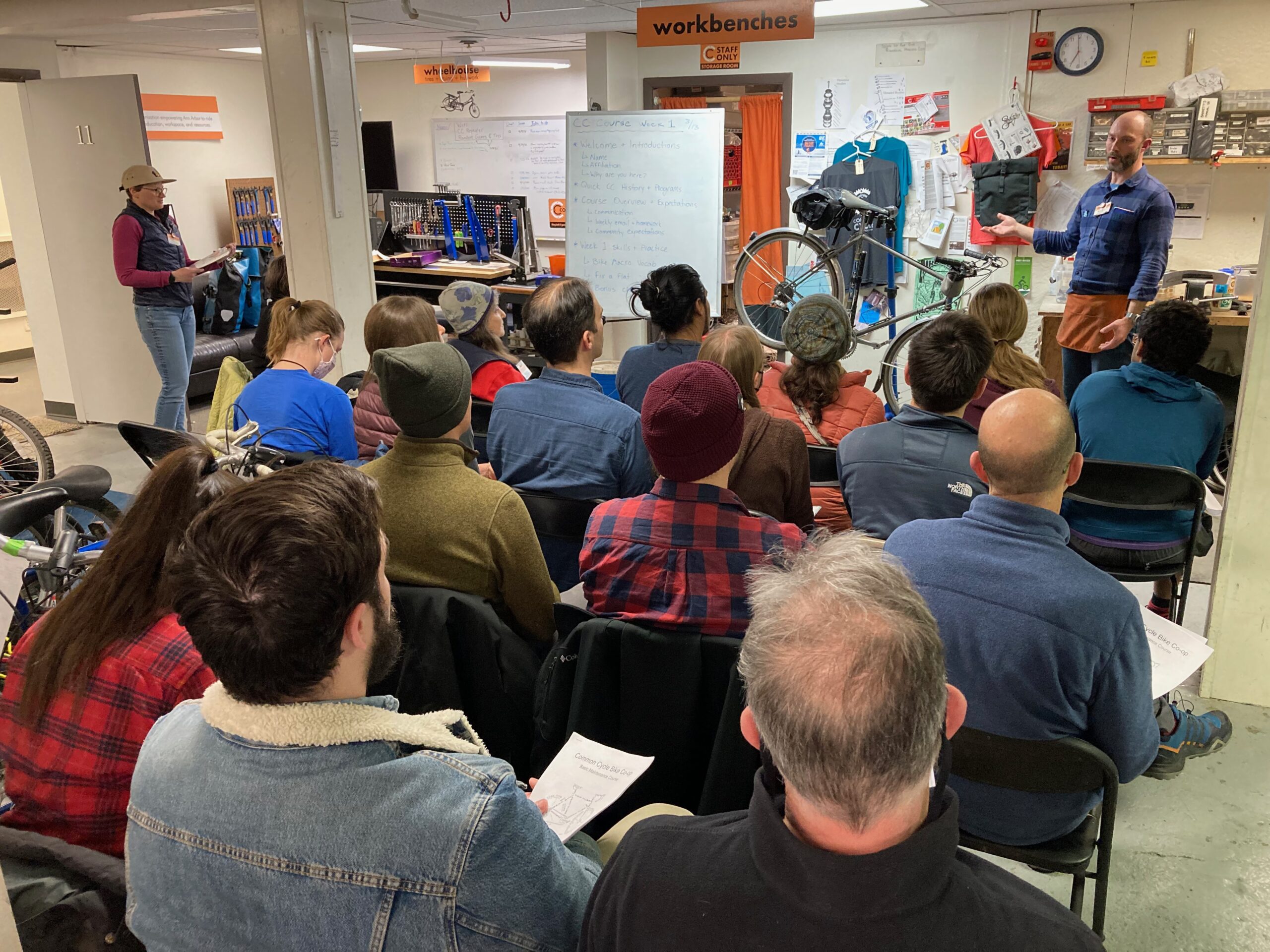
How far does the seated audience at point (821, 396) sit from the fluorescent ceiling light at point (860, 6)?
9.18 ft

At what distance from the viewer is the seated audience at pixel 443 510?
1.94m

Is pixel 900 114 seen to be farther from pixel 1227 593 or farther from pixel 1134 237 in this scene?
pixel 1227 593

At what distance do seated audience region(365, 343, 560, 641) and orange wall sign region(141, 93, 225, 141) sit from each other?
743 centimetres

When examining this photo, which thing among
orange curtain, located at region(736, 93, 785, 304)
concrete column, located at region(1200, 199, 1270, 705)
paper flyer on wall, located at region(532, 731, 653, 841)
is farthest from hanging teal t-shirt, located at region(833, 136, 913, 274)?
paper flyer on wall, located at region(532, 731, 653, 841)

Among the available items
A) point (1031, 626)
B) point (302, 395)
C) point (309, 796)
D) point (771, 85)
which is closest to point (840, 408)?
point (1031, 626)

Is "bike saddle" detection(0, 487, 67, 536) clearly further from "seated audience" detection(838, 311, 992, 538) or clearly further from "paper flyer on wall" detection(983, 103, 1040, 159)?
"paper flyer on wall" detection(983, 103, 1040, 159)

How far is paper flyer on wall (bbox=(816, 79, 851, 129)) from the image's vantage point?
6.05 metres

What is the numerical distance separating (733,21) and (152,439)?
8.18 feet

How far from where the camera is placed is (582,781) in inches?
54.4

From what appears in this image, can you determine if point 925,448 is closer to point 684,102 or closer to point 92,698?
point 92,698

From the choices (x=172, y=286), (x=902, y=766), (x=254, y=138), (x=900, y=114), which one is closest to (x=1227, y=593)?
(x=902, y=766)

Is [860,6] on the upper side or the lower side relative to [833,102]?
upper

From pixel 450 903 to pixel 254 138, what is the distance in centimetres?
965

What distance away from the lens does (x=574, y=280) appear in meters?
2.90
